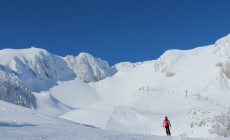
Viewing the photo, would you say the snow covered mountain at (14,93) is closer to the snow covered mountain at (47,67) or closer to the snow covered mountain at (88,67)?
the snow covered mountain at (47,67)

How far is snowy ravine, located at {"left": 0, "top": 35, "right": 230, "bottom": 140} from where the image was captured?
24.7 meters

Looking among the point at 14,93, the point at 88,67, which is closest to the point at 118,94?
the point at 88,67

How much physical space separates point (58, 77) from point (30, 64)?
16.9 metres

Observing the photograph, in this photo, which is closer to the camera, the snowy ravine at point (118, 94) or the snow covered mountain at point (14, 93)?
the snowy ravine at point (118, 94)

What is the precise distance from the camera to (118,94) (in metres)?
152

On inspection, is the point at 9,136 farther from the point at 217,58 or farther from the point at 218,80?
the point at 217,58

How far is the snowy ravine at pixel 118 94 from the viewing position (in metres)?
24.7

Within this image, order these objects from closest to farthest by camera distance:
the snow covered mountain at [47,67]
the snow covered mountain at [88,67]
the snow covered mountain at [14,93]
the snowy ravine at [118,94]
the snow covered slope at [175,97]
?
the snowy ravine at [118,94] → the snow covered slope at [175,97] → the snow covered mountain at [14,93] → the snow covered mountain at [47,67] → the snow covered mountain at [88,67]

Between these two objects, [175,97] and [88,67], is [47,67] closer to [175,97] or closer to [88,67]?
[88,67]

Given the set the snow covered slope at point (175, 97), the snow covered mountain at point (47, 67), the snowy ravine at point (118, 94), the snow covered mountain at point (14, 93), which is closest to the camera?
the snowy ravine at point (118, 94)

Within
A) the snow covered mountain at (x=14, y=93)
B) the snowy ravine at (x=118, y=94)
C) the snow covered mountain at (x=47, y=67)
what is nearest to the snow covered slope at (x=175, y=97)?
the snowy ravine at (x=118, y=94)

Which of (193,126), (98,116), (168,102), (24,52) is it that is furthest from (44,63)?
(193,126)

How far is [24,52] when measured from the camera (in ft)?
518

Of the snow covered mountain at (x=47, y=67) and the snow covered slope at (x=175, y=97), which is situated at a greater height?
the snow covered mountain at (x=47, y=67)
